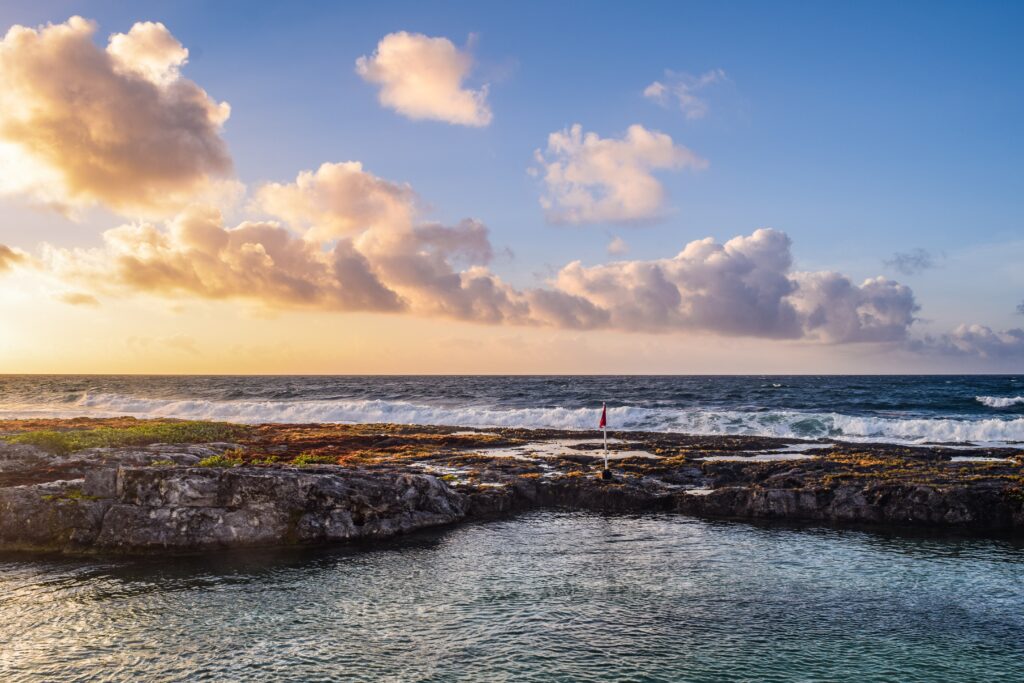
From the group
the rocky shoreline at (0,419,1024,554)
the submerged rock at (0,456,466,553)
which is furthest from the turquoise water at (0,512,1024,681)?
the rocky shoreline at (0,419,1024,554)

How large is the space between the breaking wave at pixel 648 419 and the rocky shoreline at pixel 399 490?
50.4 ft

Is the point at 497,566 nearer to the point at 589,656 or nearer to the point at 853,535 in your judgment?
the point at 589,656

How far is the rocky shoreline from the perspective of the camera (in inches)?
754

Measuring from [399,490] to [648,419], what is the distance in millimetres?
46660

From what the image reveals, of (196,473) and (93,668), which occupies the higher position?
(196,473)

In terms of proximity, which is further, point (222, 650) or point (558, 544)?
point (558, 544)

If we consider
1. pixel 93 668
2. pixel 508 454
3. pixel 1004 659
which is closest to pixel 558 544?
pixel 1004 659

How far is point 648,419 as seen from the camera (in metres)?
65.2

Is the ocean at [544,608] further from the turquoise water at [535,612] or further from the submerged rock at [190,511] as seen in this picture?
the submerged rock at [190,511]

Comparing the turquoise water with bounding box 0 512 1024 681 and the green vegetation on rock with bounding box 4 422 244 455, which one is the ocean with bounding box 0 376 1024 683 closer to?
the turquoise water with bounding box 0 512 1024 681

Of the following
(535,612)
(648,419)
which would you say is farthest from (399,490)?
(648,419)

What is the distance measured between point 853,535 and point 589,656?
46.4ft

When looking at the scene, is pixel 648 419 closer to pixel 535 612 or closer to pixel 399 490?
pixel 399 490

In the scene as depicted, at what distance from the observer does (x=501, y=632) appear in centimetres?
1283
